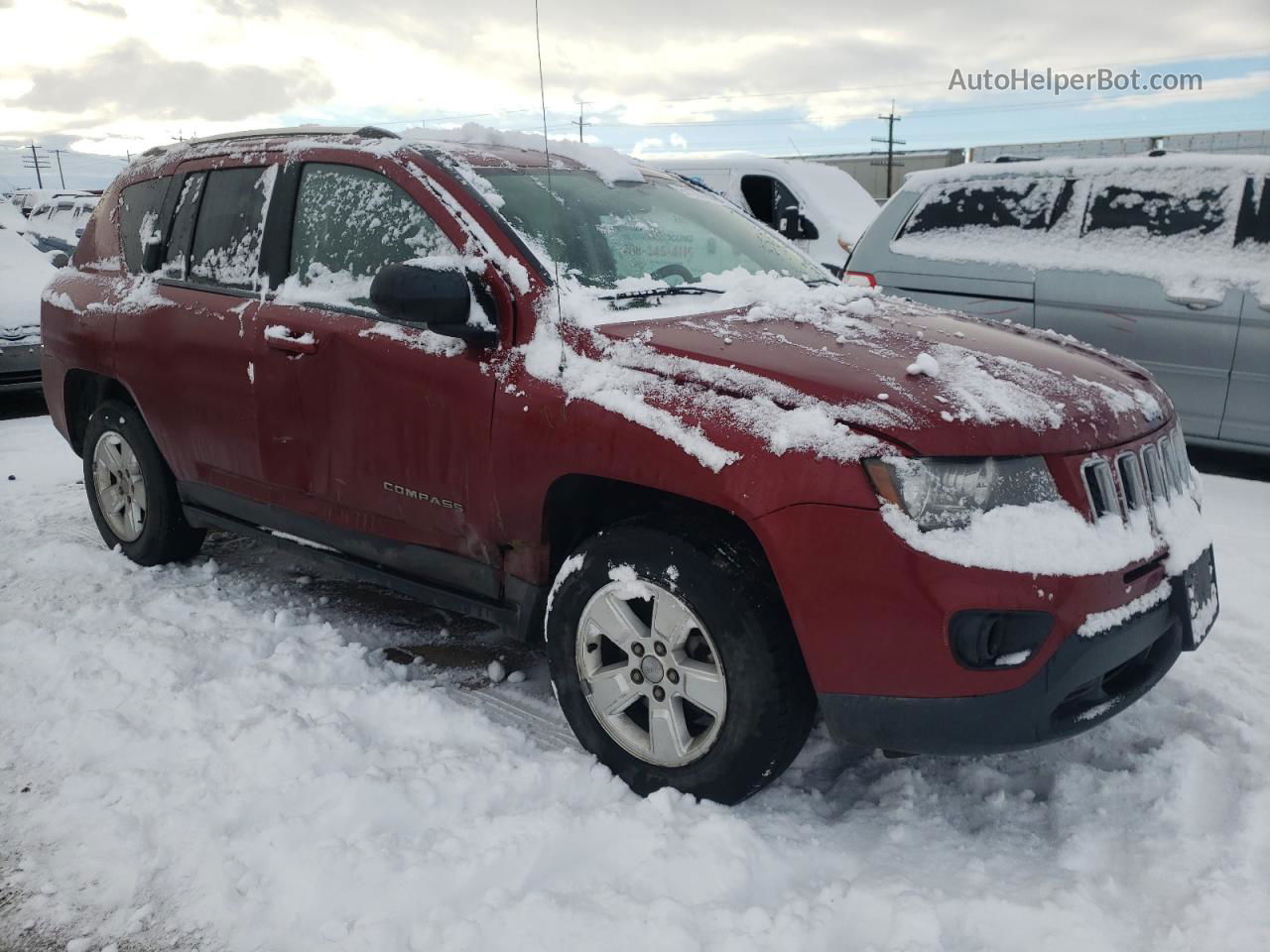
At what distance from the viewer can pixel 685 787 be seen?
103 inches

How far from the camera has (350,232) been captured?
3.40 meters

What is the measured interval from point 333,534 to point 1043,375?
2296mm

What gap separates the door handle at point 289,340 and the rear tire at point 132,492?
3.70 ft

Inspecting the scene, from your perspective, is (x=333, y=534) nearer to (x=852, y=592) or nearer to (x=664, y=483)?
(x=664, y=483)

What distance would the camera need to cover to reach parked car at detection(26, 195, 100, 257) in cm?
2267

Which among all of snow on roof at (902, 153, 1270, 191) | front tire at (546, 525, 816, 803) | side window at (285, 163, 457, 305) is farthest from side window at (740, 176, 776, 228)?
front tire at (546, 525, 816, 803)

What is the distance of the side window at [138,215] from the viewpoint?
432cm

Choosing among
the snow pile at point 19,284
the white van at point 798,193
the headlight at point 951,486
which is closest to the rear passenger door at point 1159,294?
the headlight at point 951,486

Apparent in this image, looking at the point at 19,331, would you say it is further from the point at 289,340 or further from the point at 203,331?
the point at 289,340

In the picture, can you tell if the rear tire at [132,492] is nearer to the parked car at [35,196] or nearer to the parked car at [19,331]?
the parked car at [19,331]

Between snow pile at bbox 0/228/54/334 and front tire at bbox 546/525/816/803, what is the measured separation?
645cm

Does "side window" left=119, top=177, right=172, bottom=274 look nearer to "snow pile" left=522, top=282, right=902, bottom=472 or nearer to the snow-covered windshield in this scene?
the snow-covered windshield

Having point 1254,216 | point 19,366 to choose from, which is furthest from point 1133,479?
point 19,366

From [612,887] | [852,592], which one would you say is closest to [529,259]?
[852,592]
